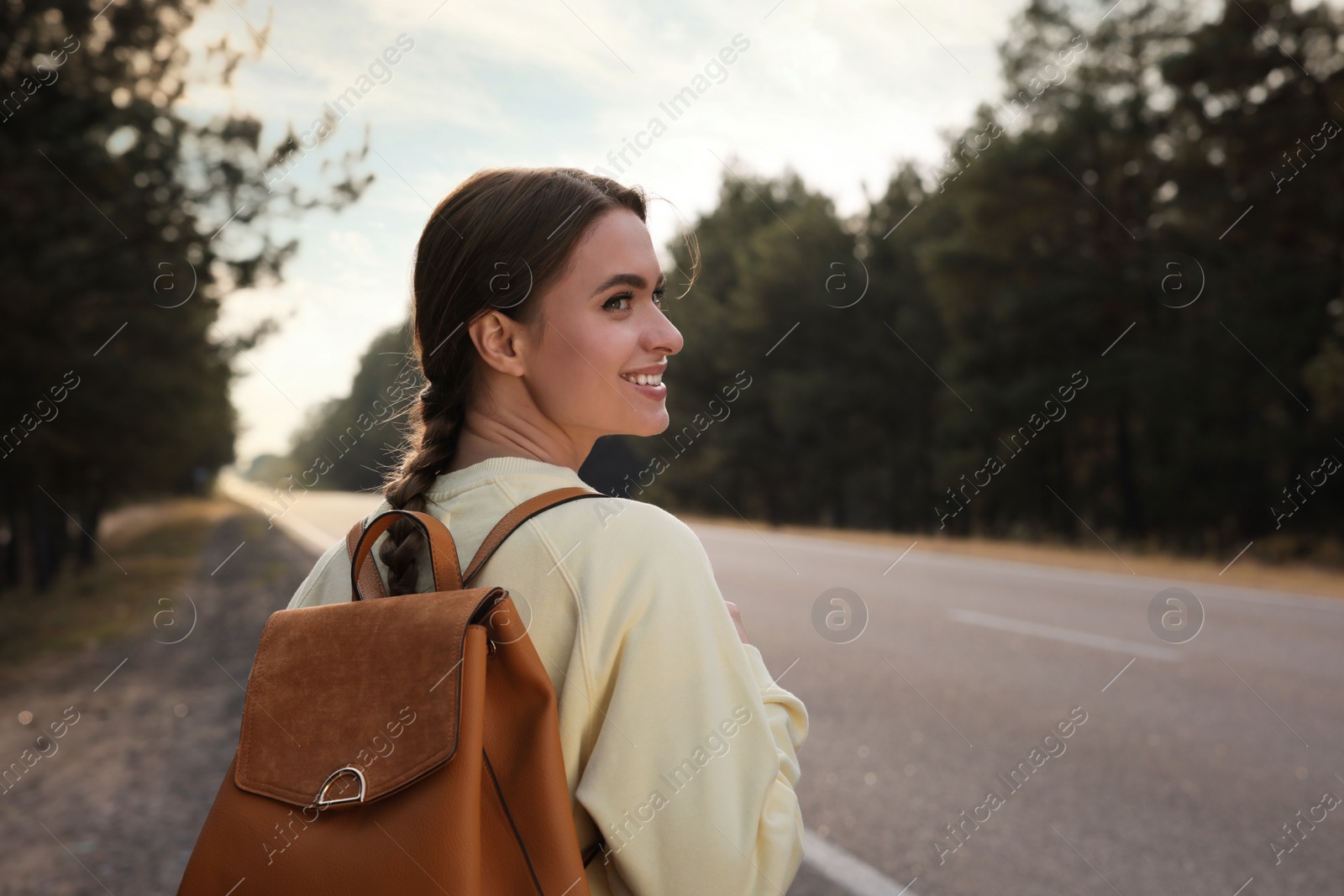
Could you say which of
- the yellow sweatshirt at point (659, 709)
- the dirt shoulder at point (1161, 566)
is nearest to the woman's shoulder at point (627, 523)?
the yellow sweatshirt at point (659, 709)

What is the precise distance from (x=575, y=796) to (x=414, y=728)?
22 cm

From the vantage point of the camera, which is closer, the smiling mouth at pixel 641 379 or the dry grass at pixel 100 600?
the smiling mouth at pixel 641 379

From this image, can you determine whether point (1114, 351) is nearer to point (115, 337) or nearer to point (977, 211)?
point (977, 211)

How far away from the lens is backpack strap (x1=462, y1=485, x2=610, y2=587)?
3.96 feet

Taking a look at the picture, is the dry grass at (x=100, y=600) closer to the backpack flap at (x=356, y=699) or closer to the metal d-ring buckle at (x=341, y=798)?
the backpack flap at (x=356, y=699)

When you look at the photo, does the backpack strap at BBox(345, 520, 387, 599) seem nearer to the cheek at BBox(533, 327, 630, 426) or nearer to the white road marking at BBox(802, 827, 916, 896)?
the cheek at BBox(533, 327, 630, 426)

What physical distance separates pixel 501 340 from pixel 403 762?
591mm

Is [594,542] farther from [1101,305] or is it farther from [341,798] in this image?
[1101,305]

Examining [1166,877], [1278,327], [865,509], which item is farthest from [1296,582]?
[865,509]

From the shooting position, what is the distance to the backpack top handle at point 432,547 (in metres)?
1.19

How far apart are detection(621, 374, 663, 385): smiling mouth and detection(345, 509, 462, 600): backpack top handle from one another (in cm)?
33

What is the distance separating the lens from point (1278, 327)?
20.3m

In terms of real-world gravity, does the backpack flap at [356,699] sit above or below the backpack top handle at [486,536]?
below

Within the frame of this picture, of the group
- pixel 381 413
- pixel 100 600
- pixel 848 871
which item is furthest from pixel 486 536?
pixel 100 600
